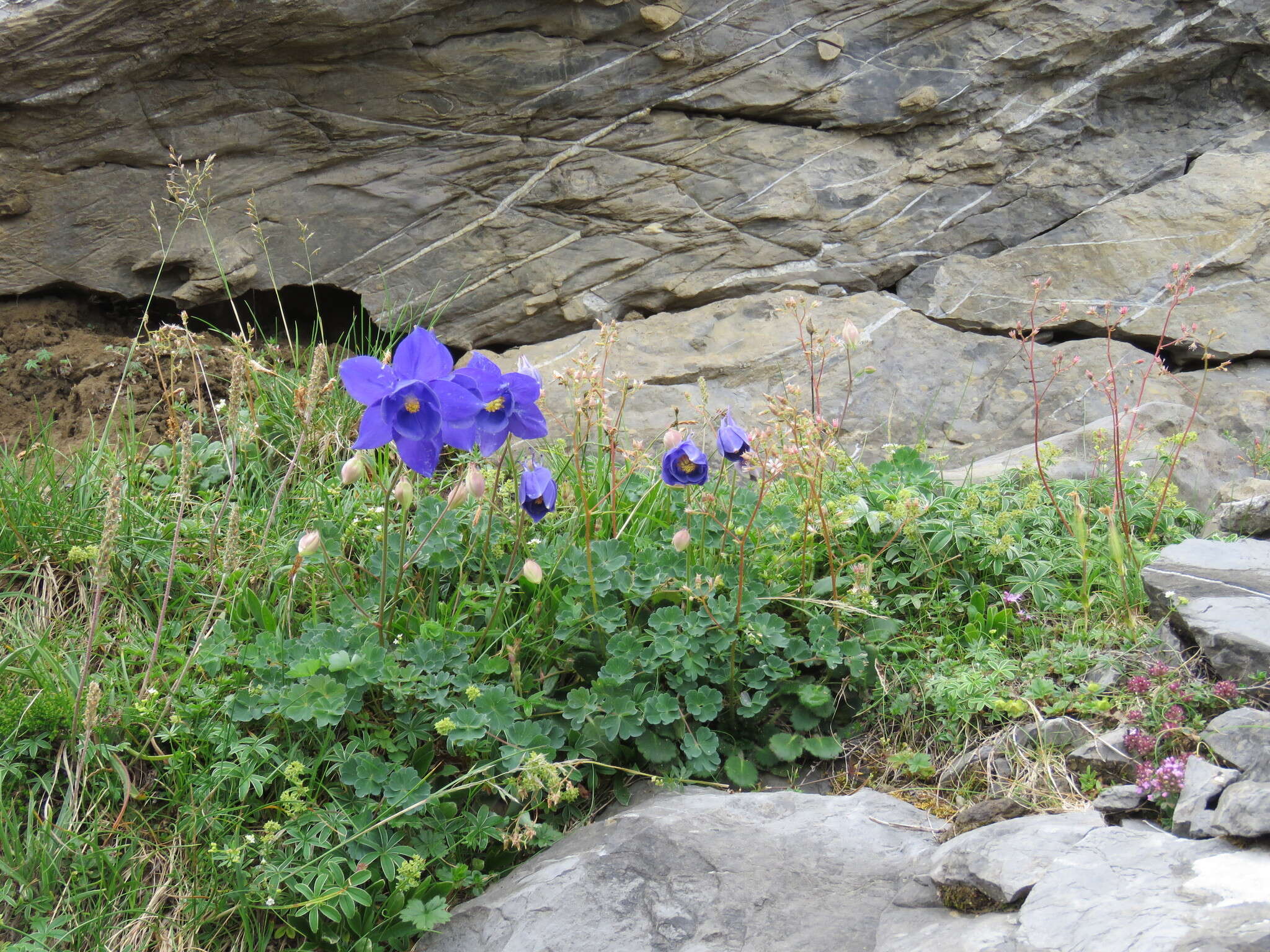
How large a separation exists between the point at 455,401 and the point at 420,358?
12cm

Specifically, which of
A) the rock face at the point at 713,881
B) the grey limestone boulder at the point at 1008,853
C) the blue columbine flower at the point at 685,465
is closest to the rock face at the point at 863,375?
Answer: the blue columbine flower at the point at 685,465

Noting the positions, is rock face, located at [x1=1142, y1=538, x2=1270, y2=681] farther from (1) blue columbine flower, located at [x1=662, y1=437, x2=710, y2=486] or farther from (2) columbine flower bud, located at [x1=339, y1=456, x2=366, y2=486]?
(2) columbine flower bud, located at [x1=339, y1=456, x2=366, y2=486]

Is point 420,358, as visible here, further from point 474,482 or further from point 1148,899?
point 1148,899

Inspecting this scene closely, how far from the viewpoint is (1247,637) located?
2521 millimetres

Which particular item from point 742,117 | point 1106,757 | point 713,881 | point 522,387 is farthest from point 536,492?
point 742,117

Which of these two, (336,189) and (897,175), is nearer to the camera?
A: (336,189)

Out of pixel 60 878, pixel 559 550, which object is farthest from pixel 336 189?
pixel 60 878

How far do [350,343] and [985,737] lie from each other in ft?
11.7

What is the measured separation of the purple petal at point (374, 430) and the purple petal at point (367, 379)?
2cm

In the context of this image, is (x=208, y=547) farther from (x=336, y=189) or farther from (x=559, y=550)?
(x=336, y=189)

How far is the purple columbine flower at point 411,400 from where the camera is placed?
2148 millimetres

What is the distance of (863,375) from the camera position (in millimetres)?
4848

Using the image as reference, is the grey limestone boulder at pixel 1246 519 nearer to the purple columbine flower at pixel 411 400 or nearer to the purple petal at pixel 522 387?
the purple petal at pixel 522 387

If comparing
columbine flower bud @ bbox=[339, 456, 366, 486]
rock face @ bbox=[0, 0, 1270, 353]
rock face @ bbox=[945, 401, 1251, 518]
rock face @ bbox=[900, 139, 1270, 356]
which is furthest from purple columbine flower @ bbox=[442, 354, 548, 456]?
rock face @ bbox=[900, 139, 1270, 356]
